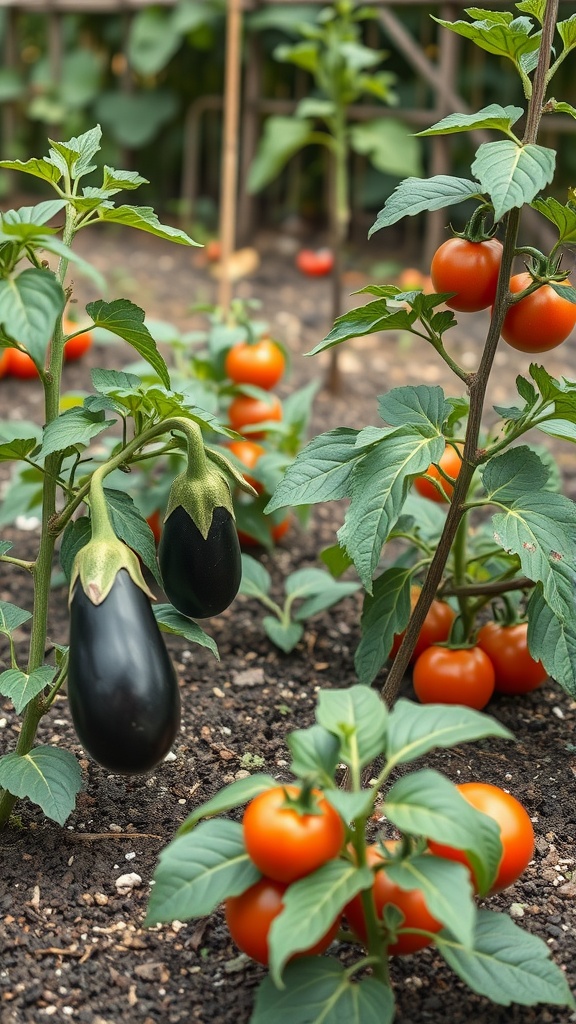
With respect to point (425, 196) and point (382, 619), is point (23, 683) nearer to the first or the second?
point (382, 619)

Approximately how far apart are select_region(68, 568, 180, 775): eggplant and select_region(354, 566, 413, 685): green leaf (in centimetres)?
55

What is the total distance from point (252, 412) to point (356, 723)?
1.50 meters

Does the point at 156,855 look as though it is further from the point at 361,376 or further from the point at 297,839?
the point at 361,376

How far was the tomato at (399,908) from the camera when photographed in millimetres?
1343

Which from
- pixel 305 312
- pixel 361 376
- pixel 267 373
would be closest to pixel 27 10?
pixel 305 312

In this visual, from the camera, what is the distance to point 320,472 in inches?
68.2

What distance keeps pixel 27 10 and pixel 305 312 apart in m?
2.83

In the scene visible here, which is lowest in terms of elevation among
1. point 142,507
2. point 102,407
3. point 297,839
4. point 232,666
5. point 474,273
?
point 232,666

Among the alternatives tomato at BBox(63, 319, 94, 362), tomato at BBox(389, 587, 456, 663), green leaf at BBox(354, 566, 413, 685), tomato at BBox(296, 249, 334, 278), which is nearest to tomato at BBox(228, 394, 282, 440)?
tomato at BBox(389, 587, 456, 663)

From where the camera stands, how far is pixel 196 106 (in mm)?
5852

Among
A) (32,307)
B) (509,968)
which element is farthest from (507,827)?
(32,307)

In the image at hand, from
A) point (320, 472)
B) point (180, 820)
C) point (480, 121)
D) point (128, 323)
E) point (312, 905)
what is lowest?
point (180, 820)

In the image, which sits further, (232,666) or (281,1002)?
(232,666)

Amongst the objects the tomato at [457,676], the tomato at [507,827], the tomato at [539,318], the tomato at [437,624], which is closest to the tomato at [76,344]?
the tomato at [437,624]
